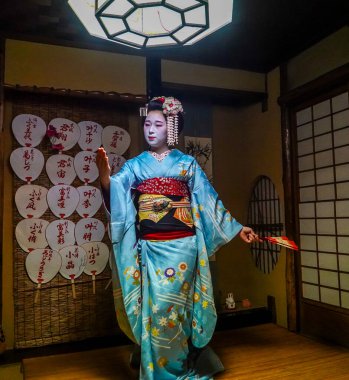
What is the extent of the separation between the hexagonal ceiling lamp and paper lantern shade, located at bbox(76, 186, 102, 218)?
1.61 metres

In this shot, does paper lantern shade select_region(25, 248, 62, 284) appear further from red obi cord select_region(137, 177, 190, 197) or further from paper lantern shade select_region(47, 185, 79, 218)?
red obi cord select_region(137, 177, 190, 197)

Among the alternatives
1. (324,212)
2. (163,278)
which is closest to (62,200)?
(163,278)

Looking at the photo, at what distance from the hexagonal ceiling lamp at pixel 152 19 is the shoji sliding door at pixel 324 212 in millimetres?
1782

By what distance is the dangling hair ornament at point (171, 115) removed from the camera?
3033 mm

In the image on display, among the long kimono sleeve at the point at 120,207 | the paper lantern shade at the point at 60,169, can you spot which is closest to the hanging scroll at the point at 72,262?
the paper lantern shade at the point at 60,169

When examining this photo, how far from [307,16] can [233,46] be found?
31.9 inches

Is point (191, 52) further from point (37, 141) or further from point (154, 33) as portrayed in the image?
point (37, 141)

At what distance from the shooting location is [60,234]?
379 cm

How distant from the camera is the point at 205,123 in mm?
4836

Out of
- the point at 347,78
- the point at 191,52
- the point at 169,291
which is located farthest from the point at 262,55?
the point at 169,291

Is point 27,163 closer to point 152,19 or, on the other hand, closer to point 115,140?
point 115,140

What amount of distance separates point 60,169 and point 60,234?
64 centimetres

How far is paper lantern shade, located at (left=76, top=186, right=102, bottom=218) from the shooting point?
3.89 metres

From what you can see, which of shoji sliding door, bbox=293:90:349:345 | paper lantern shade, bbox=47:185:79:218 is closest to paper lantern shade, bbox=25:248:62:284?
paper lantern shade, bbox=47:185:79:218
